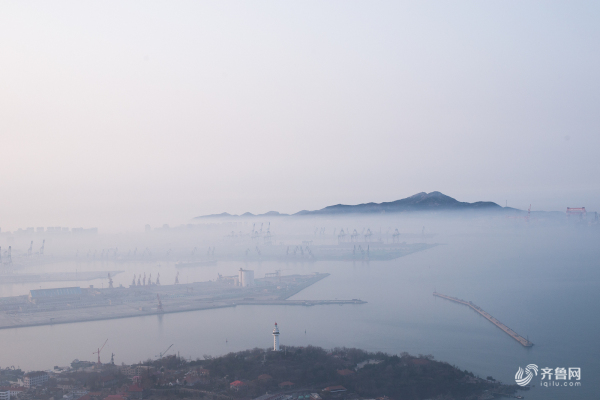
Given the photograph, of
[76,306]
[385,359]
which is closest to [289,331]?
[385,359]

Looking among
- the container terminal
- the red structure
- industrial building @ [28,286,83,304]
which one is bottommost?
the container terminal

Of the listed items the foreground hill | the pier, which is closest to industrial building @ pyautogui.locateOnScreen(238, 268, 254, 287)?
the pier

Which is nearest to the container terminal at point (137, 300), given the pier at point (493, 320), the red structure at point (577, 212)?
the pier at point (493, 320)

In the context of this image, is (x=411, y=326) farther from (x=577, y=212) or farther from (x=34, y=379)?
(x=577, y=212)

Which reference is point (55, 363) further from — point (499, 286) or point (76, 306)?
point (499, 286)

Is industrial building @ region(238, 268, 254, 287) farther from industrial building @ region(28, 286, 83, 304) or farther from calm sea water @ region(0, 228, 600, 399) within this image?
industrial building @ region(28, 286, 83, 304)

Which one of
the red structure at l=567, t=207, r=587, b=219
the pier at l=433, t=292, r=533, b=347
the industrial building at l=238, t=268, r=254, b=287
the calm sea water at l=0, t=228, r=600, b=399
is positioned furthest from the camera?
the red structure at l=567, t=207, r=587, b=219

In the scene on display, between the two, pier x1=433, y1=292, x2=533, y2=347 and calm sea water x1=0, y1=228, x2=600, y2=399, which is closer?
calm sea water x1=0, y1=228, x2=600, y2=399
